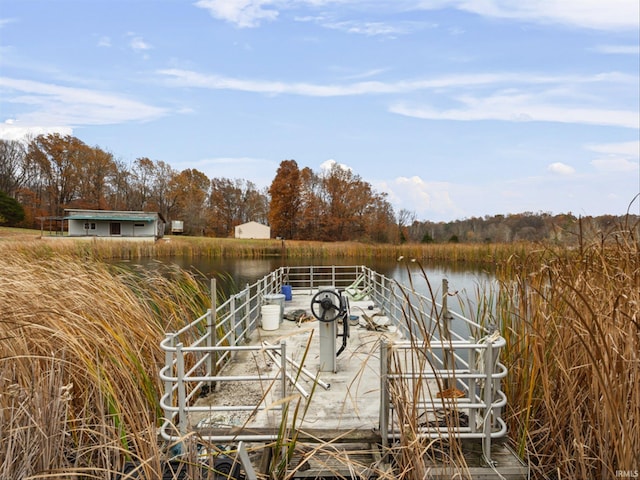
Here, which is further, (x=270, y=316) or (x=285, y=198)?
(x=285, y=198)

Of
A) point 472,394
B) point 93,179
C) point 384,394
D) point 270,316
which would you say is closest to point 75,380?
point 384,394

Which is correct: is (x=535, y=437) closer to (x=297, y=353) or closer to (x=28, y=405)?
(x=297, y=353)

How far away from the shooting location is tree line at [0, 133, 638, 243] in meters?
54.7

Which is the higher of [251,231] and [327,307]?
[251,231]

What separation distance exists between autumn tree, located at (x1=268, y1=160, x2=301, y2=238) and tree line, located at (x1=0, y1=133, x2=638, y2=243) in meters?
0.13

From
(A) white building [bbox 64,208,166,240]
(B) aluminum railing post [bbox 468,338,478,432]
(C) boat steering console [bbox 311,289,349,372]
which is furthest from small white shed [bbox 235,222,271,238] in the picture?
(B) aluminum railing post [bbox 468,338,478,432]

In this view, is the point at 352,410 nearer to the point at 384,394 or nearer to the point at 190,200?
the point at 384,394

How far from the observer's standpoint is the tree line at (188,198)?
54.7 m

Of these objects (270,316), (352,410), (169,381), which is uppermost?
(169,381)

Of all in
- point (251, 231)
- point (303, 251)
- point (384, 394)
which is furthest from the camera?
point (251, 231)

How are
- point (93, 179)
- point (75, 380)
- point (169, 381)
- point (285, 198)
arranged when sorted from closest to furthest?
point (169, 381) < point (75, 380) < point (285, 198) < point (93, 179)

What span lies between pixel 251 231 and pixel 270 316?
56.6m

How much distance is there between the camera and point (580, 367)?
2582 mm

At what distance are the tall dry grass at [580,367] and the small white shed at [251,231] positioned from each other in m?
59.7
